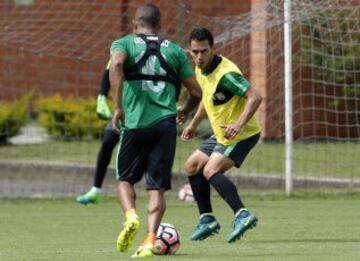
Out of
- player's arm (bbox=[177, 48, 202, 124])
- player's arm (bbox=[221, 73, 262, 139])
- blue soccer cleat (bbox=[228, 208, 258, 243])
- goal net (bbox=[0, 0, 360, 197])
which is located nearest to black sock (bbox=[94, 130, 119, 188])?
goal net (bbox=[0, 0, 360, 197])

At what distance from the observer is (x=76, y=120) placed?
2197cm

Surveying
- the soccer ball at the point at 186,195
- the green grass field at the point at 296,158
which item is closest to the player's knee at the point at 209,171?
the soccer ball at the point at 186,195

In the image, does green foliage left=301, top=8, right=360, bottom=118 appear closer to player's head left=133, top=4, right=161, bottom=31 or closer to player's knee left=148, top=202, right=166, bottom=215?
player's head left=133, top=4, right=161, bottom=31

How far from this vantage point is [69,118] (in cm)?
2267

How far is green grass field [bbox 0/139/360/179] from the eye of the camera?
58.0 ft

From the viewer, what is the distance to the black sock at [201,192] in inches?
435

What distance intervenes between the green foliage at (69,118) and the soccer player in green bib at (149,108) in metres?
11.7

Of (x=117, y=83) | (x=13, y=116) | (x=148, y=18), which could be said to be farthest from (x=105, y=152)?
(x=13, y=116)

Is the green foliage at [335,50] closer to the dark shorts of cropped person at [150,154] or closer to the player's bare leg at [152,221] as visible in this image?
the dark shorts of cropped person at [150,154]

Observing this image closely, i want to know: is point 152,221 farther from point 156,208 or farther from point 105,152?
point 105,152

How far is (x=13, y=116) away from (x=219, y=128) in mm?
11638

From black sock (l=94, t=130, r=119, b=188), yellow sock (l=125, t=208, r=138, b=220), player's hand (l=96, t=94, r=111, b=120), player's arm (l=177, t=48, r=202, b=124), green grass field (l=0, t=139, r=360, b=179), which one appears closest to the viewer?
yellow sock (l=125, t=208, r=138, b=220)

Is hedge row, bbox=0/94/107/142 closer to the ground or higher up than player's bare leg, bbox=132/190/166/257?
closer to the ground

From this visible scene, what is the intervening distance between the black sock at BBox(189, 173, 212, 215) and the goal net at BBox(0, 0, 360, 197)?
486 cm
